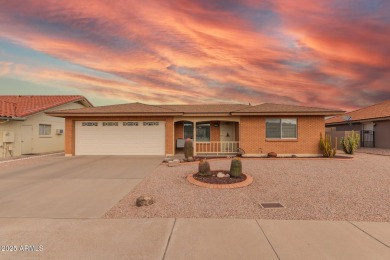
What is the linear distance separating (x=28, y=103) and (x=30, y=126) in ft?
16.0

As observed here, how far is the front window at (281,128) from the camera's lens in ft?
52.1

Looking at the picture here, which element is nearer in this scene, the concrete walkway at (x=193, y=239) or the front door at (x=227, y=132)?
the concrete walkway at (x=193, y=239)

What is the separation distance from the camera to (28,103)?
2217 centimetres

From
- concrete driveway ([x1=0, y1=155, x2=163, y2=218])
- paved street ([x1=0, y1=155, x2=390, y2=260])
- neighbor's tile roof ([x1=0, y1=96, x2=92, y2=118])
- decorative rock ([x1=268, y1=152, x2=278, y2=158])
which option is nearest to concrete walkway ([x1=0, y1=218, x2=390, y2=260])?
paved street ([x1=0, y1=155, x2=390, y2=260])

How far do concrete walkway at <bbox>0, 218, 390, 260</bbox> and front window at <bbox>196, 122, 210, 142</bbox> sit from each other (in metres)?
13.4

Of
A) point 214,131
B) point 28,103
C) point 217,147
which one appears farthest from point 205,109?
point 28,103

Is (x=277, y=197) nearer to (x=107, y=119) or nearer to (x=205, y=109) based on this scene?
(x=205, y=109)

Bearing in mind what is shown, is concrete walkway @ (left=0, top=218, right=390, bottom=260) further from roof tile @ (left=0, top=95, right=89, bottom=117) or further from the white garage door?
roof tile @ (left=0, top=95, right=89, bottom=117)

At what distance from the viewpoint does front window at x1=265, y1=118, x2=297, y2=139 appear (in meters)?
15.9

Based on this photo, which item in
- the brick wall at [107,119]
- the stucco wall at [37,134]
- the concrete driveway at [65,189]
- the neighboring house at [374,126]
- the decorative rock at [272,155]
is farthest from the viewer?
the neighboring house at [374,126]

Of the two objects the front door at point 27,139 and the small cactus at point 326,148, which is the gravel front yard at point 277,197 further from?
the front door at point 27,139

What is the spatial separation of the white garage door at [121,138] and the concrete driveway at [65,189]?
4.91 meters

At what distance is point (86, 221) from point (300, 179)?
7997 mm

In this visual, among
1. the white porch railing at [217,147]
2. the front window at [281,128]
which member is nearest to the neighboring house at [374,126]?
the front window at [281,128]
